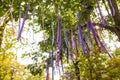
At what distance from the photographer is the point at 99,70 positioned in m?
9.42

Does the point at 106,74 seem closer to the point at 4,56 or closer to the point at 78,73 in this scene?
the point at 78,73

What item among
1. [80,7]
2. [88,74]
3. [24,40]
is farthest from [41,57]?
[24,40]

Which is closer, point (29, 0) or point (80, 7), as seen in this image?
point (29, 0)

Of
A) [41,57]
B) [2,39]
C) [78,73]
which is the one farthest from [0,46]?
[78,73]

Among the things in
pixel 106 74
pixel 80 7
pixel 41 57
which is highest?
pixel 80 7

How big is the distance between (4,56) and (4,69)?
873mm

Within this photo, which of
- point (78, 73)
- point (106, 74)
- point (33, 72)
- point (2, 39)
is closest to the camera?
point (106, 74)

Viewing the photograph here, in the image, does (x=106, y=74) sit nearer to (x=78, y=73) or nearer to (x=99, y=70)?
(x=99, y=70)

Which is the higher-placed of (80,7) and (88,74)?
(80,7)

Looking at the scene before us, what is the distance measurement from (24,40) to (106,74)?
1410 centimetres

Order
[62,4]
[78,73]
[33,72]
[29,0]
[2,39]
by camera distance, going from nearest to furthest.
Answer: [29,0]
[62,4]
[78,73]
[33,72]
[2,39]

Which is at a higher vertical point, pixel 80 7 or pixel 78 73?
pixel 80 7

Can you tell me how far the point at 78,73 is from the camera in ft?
35.9

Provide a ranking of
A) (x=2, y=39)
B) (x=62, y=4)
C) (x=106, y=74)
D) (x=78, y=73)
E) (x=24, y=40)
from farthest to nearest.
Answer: (x=24, y=40) < (x=2, y=39) < (x=78, y=73) < (x=106, y=74) < (x=62, y=4)
